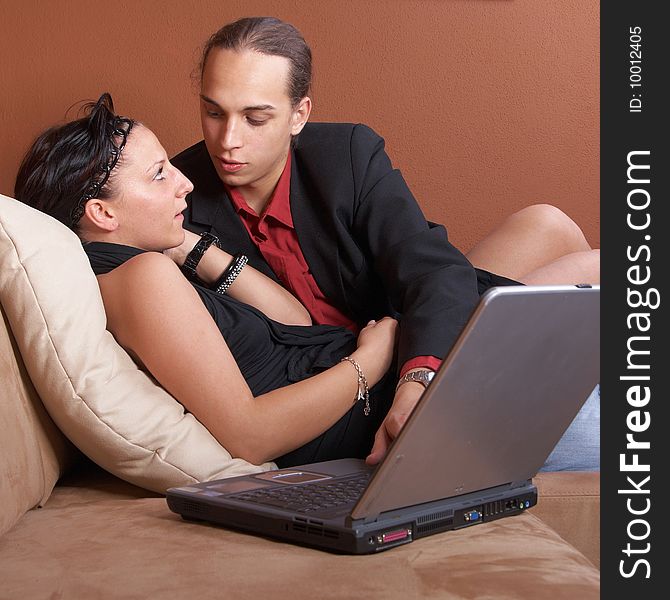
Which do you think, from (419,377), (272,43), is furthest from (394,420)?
(272,43)

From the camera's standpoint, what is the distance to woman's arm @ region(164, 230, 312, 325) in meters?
1.83

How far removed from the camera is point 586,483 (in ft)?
4.68

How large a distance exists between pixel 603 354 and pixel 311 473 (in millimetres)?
454

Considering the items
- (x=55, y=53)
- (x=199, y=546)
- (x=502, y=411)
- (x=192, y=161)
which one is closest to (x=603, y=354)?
(x=502, y=411)

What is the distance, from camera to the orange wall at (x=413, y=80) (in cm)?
243

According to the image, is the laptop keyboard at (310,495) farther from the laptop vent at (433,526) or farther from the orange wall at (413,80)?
Answer: the orange wall at (413,80)

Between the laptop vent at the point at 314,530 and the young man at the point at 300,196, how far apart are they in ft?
2.45

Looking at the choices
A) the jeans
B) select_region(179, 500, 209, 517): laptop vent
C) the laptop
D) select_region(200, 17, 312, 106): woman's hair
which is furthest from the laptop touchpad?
select_region(200, 17, 312, 106): woman's hair

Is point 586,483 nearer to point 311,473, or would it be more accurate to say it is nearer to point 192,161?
point 311,473

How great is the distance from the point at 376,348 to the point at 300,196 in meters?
0.45

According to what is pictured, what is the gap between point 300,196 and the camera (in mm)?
1961

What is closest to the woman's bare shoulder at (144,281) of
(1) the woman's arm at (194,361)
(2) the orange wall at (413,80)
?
(1) the woman's arm at (194,361)

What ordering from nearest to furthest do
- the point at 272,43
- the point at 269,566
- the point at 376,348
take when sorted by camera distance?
the point at 269,566, the point at 376,348, the point at 272,43

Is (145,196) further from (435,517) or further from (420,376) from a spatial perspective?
(435,517)
